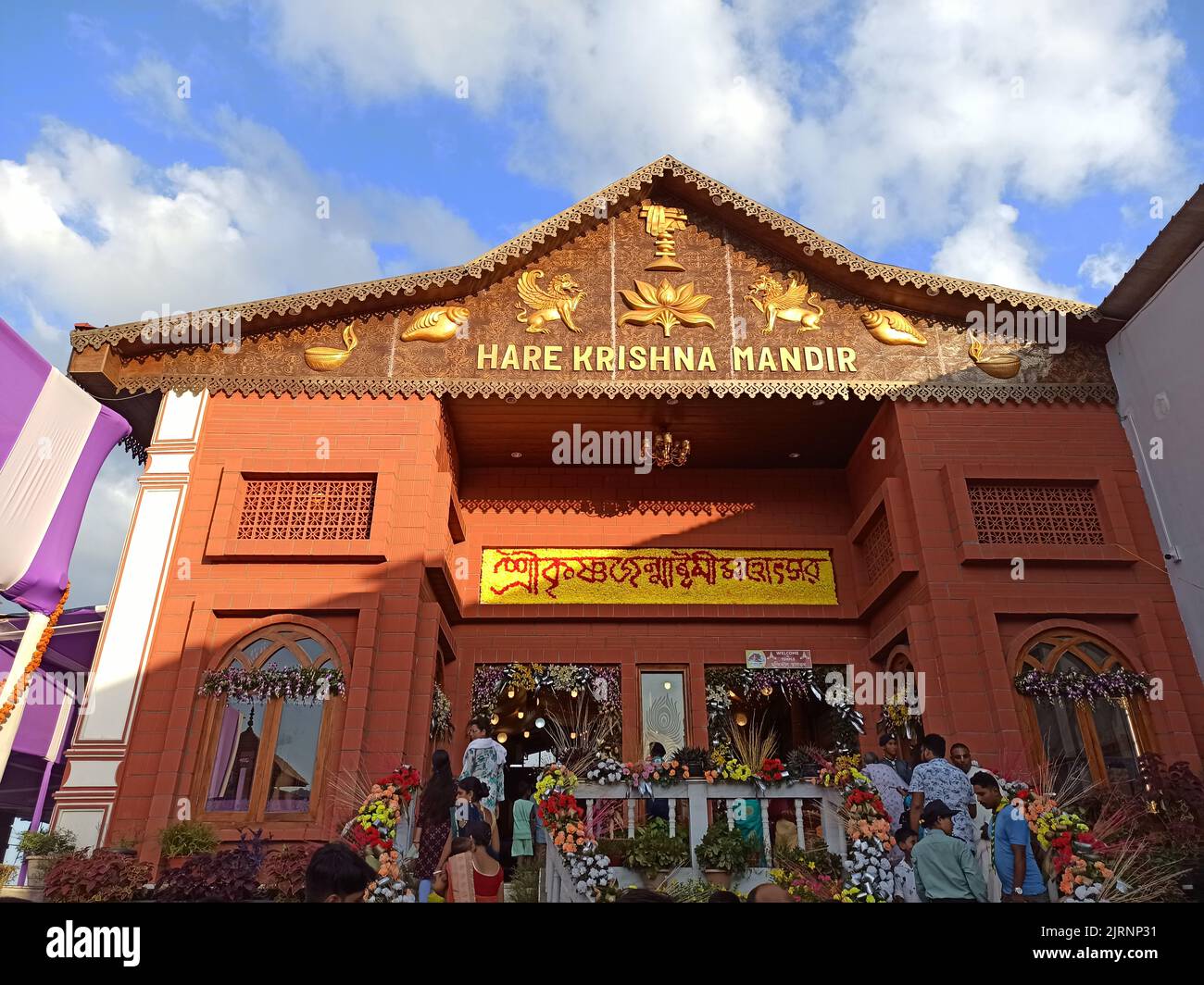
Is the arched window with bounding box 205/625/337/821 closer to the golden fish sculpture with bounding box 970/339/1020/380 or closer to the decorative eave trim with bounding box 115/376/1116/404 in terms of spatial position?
the decorative eave trim with bounding box 115/376/1116/404

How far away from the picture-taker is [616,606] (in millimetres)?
12859

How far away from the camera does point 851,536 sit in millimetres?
13305

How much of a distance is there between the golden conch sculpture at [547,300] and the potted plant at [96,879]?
8207mm

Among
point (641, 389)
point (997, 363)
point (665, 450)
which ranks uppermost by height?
point (997, 363)

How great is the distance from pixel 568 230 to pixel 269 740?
833cm

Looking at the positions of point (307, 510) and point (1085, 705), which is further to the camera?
point (307, 510)

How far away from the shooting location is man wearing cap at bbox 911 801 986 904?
5812mm

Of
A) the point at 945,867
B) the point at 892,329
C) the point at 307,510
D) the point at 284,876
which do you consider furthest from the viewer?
the point at 892,329

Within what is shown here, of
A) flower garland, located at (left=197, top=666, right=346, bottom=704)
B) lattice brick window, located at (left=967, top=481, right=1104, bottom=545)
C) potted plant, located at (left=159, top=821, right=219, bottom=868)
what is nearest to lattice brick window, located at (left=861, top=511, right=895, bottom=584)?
lattice brick window, located at (left=967, top=481, right=1104, bottom=545)

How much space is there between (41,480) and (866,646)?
446 inches

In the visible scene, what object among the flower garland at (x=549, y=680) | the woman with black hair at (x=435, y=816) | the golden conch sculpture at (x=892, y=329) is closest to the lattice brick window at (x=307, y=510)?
the flower garland at (x=549, y=680)

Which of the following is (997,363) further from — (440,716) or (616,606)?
(440,716)
